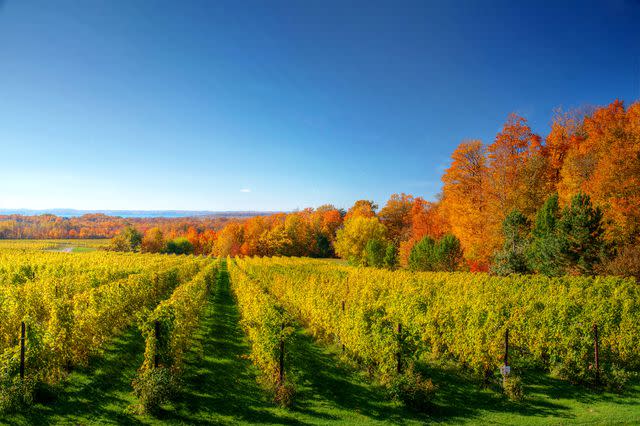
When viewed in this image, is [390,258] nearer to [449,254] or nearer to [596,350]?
[449,254]

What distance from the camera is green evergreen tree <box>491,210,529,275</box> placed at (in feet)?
81.4

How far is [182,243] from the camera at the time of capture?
79.2 m

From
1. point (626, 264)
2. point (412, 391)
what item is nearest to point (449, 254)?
point (626, 264)

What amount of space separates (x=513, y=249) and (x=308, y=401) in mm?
23339

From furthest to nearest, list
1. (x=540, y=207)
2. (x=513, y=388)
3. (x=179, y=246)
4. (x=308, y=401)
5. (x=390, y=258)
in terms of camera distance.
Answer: (x=179, y=246) < (x=390, y=258) < (x=540, y=207) < (x=513, y=388) < (x=308, y=401)

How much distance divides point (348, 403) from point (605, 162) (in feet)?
87.9

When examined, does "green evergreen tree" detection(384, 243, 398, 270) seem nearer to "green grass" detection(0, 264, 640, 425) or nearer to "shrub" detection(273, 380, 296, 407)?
"green grass" detection(0, 264, 640, 425)

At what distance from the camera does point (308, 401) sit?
328 inches

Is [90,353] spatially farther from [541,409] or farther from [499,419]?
[541,409]

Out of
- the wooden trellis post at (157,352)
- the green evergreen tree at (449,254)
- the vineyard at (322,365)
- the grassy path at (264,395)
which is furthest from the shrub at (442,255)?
the wooden trellis post at (157,352)

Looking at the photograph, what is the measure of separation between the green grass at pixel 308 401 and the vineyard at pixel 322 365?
4 cm

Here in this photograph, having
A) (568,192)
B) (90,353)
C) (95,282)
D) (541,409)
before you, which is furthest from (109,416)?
(568,192)

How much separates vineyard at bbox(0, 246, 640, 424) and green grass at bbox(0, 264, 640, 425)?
4 cm

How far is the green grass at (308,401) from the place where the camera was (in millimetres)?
7461
